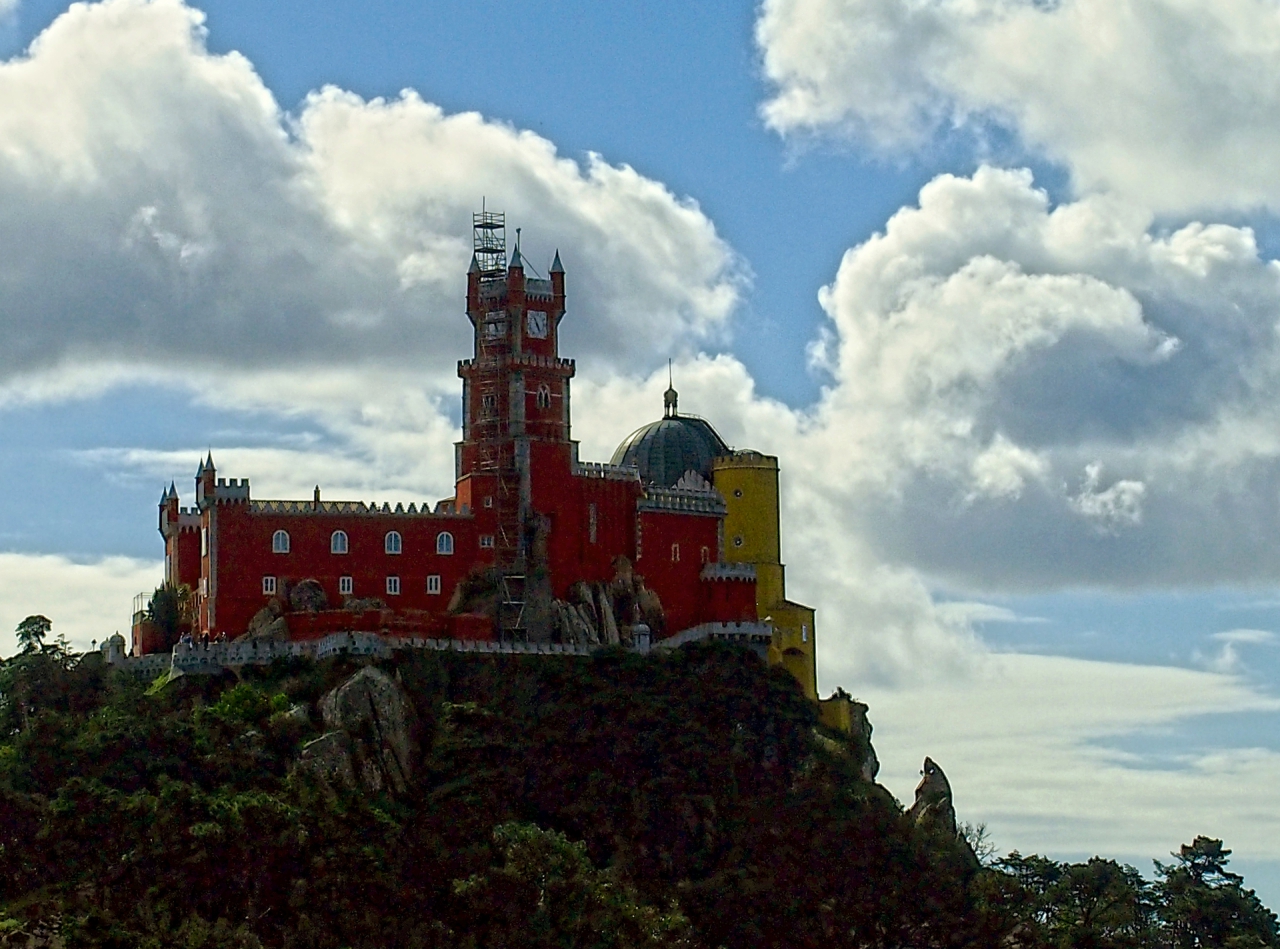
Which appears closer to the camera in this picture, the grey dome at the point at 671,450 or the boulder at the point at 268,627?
the boulder at the point at 268,627

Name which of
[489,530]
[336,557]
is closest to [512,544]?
[489,530]

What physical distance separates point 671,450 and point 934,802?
23720 millimetres

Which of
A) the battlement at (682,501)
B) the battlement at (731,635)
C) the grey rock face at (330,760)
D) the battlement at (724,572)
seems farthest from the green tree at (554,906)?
the battlement at (682,501)

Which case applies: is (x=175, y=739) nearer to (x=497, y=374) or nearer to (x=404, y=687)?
→ (x=404, y=687)

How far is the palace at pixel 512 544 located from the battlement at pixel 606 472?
0.54 feet

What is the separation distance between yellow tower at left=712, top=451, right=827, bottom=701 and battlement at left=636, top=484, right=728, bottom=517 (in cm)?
123

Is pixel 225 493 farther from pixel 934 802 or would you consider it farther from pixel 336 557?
pixel 934 802

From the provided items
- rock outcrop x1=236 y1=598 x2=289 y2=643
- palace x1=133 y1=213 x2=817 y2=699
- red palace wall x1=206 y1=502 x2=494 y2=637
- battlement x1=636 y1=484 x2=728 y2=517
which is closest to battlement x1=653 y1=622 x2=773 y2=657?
palace x1=133 y1=213 x2=817 y2=699

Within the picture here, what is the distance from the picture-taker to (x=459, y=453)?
490 feet

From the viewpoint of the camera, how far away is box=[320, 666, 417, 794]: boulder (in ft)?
Result: 433

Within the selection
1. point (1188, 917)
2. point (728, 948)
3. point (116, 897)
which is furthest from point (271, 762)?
point (1188, 917)

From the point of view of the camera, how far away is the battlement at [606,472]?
5861 inches

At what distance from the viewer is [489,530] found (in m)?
146

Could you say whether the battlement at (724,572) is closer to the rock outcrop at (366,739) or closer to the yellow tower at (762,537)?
the yellow tower at (762,537)
